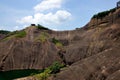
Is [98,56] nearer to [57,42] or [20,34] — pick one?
[57,42]

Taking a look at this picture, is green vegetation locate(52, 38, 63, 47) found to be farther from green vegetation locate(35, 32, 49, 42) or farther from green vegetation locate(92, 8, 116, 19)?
green vegetation locate(92, 8, 116, 19)

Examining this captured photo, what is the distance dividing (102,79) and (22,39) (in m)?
58.0

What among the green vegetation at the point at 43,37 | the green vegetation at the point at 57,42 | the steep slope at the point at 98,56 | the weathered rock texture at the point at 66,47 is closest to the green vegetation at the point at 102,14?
the weathered rock texture at the point at 66,47

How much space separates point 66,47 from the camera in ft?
312

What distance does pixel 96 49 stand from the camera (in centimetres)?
7456

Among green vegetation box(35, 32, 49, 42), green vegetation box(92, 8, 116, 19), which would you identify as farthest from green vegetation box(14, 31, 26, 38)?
green vegetation box(92, 8, 116, 19)

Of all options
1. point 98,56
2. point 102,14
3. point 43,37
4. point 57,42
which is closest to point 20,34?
point 43,37

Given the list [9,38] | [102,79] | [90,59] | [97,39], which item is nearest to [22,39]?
[9,38]

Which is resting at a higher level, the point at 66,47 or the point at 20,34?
the point at 20,34

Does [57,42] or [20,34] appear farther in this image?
[20,34]

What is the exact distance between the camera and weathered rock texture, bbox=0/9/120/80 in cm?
6656

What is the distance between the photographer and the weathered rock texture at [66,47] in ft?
218

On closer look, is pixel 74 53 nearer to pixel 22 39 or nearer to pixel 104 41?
pixel 104 41

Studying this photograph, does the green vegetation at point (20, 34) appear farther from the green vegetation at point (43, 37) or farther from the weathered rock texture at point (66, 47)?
the green vegetation at point (43, 37)
